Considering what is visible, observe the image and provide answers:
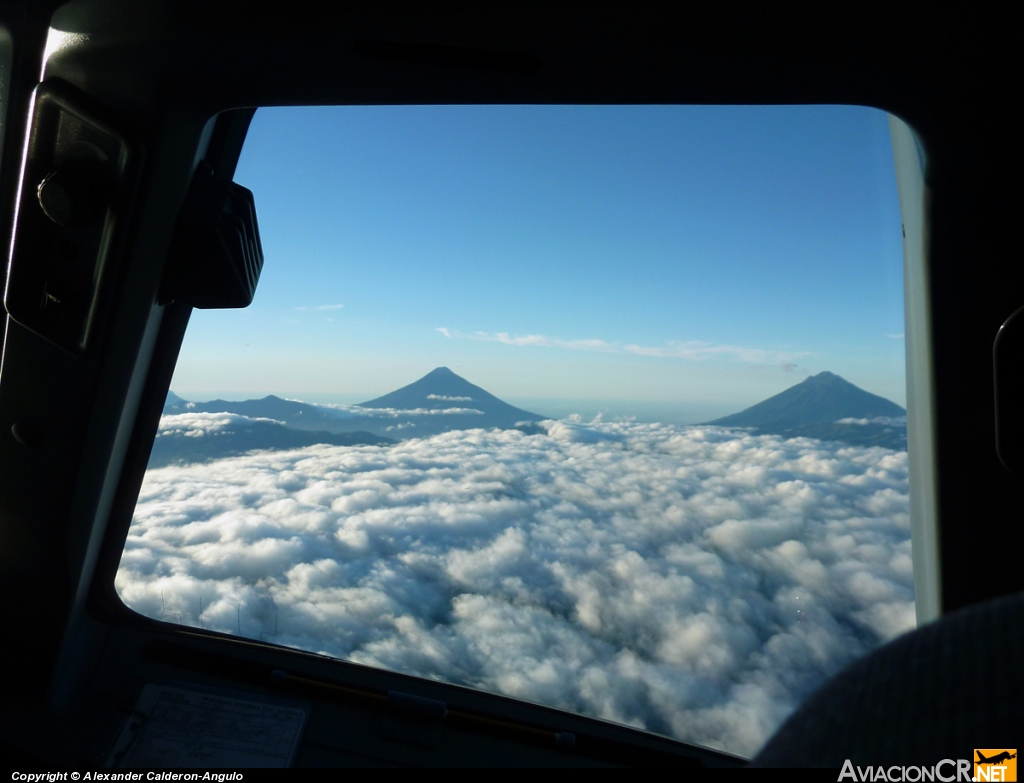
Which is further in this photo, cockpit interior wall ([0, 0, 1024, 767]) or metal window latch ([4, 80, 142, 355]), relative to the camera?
metal window latch ([4, 80, 142, 355])

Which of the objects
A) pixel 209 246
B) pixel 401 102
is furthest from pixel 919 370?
pixel 209 246

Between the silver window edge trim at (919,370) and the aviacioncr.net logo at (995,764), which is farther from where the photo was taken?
the silver window edge trim at (919,370)

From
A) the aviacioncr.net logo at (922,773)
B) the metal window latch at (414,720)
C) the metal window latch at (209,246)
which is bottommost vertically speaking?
the metal window latch at (414,720)

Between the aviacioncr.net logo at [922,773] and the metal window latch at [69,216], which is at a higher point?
the metal window latch at [69,216]

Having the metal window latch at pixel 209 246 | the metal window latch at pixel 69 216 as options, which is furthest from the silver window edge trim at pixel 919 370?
the metal window latch at pixel 69 216

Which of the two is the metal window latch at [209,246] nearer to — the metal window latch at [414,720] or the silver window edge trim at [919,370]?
the metal window latch at [414,720]

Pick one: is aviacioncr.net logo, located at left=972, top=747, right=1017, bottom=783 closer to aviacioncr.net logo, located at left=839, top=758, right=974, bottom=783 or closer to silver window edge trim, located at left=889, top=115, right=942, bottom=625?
aviacioncr.net logo, located at left=839, top=758, right=974, bottom=783

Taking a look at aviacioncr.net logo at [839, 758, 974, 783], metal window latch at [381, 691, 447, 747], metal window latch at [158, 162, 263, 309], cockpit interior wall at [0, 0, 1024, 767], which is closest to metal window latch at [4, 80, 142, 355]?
cockpit interior wall at [0, 0, 1024, 767]

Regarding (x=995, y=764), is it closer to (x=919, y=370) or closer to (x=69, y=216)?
(x=919, y=370)
